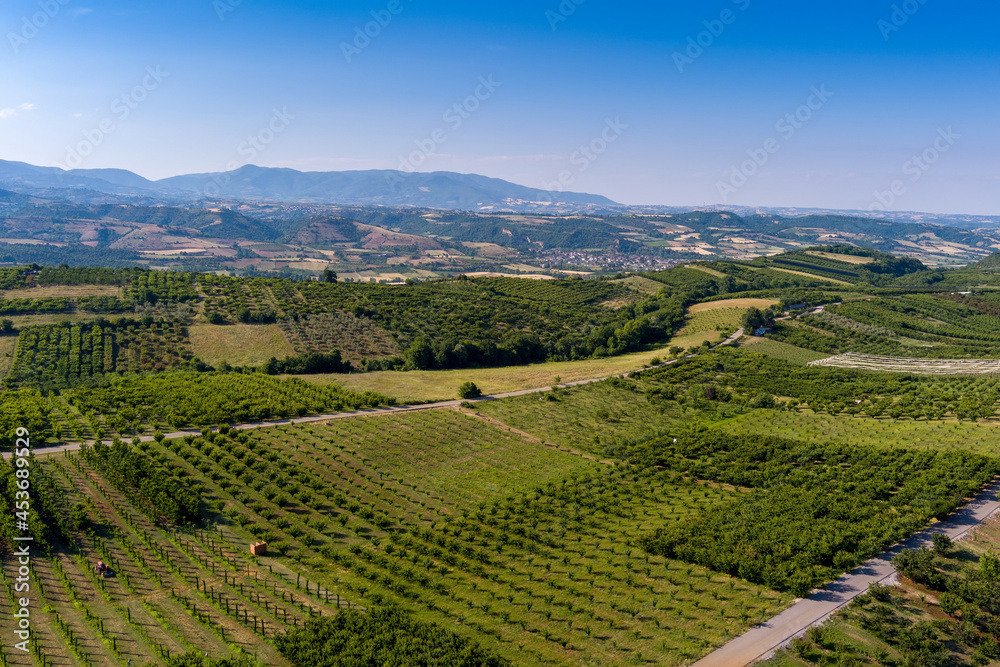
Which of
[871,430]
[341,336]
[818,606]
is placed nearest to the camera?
[818,606]

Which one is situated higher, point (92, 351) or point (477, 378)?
point (92, 351)

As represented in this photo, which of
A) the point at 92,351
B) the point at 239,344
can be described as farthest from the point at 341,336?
the point at 92,351

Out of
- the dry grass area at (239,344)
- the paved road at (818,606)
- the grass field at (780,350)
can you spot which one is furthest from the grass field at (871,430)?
the dry grass area at (239,344)

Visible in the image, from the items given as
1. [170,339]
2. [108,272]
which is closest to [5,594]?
[170,339]

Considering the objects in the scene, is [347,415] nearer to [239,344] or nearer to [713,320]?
[239,344]

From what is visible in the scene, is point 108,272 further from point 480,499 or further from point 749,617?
point 749,617
